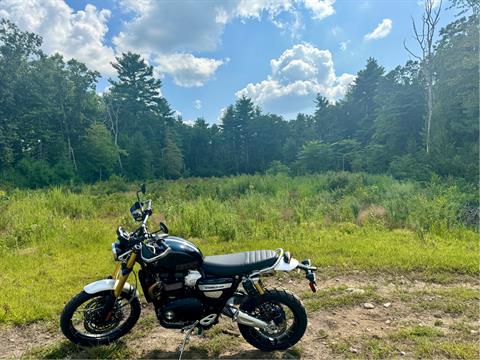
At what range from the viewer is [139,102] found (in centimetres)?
4191

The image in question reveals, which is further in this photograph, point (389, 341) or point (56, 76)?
point (56, 76)

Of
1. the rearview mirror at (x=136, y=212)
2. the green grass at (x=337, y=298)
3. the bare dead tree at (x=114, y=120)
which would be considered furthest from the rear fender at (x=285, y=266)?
the bare dead tree at (x=114, y=120)

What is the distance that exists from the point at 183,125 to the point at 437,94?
121 ft

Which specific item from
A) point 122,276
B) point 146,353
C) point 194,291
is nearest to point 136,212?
point 122,276

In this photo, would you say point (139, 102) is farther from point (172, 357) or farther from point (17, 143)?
point (172, 357)

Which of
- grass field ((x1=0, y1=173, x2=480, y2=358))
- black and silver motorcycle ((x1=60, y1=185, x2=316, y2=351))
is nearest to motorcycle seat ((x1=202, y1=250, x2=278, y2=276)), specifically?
black and silver motorcycle ((x1=60, y1=185, x2=316, y2=351))

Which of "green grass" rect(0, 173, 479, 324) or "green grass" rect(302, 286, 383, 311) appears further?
"green grass" rect(0, 173, 479, 324)

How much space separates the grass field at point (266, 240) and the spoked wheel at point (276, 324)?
453mm

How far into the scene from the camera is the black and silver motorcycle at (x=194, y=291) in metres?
2.56

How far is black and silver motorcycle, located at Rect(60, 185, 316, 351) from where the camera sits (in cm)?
256

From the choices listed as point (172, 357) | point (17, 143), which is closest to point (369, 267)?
point (172, 357)

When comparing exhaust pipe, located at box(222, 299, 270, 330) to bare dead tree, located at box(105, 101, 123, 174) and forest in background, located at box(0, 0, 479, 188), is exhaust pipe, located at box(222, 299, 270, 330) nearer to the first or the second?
forest in background, located at box(0, 0, 479, 188)

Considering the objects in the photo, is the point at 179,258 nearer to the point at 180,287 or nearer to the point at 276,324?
the point at 180,287

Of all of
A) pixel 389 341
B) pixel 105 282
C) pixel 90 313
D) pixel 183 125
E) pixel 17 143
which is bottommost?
pixel 389 341
